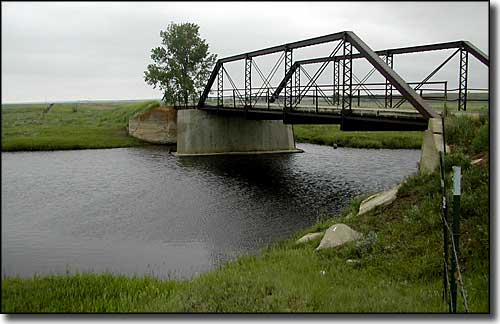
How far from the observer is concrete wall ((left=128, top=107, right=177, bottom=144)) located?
47844 mm

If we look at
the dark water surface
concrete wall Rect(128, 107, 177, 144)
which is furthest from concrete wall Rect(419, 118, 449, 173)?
concrete wall Rect(128, 107, 177, 144)

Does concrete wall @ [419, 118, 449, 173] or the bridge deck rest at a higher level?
the bridge deck

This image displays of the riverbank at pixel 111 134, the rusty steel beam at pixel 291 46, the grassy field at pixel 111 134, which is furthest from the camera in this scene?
the riverbank at pixel 111 134

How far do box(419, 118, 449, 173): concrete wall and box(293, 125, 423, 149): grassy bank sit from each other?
3161 cm

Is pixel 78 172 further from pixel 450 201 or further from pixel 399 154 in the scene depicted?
pixel 399 154

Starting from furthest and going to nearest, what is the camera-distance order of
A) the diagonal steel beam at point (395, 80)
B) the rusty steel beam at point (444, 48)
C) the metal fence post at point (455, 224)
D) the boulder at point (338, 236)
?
the rusty steel beam at point (444, 48) → the diagonal steel beam at point (395, 80) → the boulder at point (338, 236) → the metal fence post at point (455, 224)

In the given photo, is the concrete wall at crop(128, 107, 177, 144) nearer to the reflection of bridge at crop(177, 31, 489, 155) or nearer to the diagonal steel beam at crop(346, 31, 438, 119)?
the reflection of bridge at crop(177, 31, 489, 155)

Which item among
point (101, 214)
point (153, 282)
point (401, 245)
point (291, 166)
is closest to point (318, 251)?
point (401, 245)

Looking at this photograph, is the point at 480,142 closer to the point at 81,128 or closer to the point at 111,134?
the point at 81,128

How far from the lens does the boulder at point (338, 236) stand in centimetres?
1055

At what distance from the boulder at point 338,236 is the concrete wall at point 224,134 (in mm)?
30306

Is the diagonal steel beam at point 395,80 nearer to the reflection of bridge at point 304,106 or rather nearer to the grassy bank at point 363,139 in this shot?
the reflection of bridge at point 304,106

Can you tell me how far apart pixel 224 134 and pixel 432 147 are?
28898 millimetres

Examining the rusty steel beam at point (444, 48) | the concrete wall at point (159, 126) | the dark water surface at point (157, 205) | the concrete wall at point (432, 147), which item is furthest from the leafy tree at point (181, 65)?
the concrete wall at point (432, 147)
